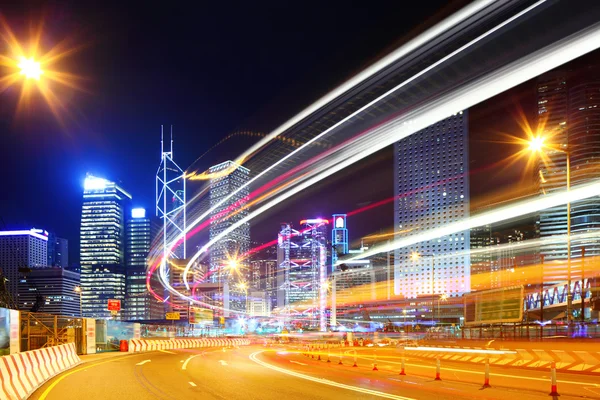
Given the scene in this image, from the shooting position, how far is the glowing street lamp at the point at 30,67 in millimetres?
13992

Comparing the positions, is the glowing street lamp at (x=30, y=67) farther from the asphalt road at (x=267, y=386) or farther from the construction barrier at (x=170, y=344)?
the construction barrier at (x=170, y=344)

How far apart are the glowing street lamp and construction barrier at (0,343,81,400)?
725 centimetres

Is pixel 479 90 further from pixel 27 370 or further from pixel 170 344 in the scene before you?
pixel 170 344

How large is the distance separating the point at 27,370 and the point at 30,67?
9.44 metres

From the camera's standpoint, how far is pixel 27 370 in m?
17.9

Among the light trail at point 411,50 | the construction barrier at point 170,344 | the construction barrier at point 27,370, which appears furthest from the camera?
the construction barrier at point 170,344

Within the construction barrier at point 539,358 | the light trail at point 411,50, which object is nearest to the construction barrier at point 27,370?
the construction barrier at point 539,358

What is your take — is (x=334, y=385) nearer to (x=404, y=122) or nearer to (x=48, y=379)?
(x=48, y=379)

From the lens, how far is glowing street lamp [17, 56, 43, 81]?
1399 centimetres

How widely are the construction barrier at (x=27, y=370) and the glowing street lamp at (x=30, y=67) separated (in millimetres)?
7248

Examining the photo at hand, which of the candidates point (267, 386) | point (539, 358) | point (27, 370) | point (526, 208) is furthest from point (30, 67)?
point (526, 208)

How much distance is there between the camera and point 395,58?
110 feet

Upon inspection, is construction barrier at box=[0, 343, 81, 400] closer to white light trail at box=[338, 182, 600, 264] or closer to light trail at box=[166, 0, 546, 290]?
light trail at box=[166, 0, 546, 290]

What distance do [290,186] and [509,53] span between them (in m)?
28.6
